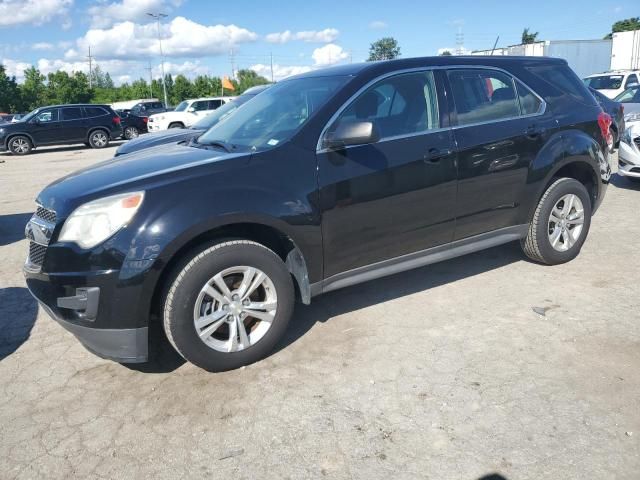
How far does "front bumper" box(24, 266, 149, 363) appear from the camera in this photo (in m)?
2.86

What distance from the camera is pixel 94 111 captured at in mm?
20172

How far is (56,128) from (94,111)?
1557 mm

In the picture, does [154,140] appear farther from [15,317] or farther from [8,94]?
[8,94]

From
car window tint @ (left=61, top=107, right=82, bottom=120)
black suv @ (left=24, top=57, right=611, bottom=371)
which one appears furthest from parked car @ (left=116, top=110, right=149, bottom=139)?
black suv @ (left=24, top=57, right=611, bottom=371)

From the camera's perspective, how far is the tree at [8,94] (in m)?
45.9

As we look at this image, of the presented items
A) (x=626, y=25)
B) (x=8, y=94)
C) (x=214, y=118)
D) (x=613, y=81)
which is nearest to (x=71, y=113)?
(x=214, y=118)

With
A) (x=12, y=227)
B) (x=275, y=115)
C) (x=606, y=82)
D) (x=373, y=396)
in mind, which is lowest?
(x=373, y=396)

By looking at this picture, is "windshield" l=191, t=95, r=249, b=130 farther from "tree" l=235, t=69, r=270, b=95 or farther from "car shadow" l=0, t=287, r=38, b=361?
"tree" l=235, t=69, r=270, b=95

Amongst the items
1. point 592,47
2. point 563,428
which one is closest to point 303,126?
point 563,428

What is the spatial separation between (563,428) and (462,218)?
5.99 feet

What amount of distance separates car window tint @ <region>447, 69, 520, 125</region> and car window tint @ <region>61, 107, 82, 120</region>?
19.1m

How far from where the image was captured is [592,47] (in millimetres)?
31172

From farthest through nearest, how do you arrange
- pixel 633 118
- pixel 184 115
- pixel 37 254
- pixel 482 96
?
pixel 184 115, pixel 633 118, pixel 482 96, pixel 37 254

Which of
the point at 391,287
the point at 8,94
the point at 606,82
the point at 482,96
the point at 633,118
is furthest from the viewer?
the point at 8,94
